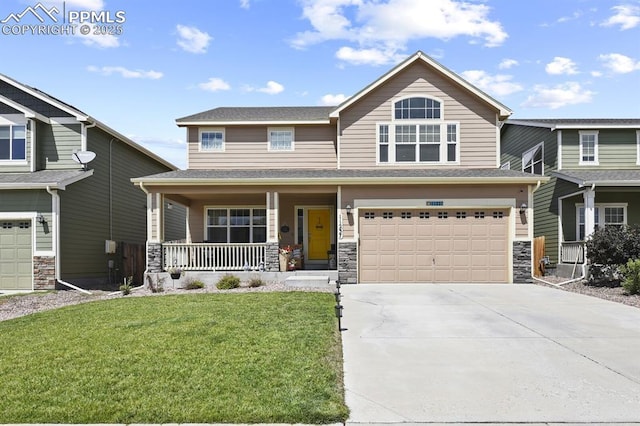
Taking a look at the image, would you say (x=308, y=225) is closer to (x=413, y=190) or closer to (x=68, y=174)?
(x=413, y=190)

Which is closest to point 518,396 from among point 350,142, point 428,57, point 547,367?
point 547,367

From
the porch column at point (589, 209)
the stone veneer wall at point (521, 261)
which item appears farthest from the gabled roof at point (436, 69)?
the stone veneer wall at point (521, 261)

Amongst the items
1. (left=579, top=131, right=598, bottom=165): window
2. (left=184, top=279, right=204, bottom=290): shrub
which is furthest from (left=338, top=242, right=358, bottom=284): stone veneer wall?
(left=579, top=131, right=598, bottom=165): window

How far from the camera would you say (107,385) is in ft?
16.6

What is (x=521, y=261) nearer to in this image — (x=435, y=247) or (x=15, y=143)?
(x=435, y=247)

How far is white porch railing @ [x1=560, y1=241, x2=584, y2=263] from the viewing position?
1622cm

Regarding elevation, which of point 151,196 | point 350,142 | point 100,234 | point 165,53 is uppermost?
point 165,53

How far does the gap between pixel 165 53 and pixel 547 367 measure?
536 inches

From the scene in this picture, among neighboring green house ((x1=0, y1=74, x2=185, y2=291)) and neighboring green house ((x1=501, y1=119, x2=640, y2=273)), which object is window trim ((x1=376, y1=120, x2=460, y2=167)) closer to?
neighboring green house ((x1=501, y1=119, x2=640, y2=273))

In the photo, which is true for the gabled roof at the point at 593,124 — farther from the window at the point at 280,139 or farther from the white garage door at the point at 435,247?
the window at the point at 280,139

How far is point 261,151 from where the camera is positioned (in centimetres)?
1752

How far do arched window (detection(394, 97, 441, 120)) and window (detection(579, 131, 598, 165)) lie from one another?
21.5 feet

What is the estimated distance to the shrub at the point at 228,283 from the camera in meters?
13.8

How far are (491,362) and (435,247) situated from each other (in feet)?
29.5
